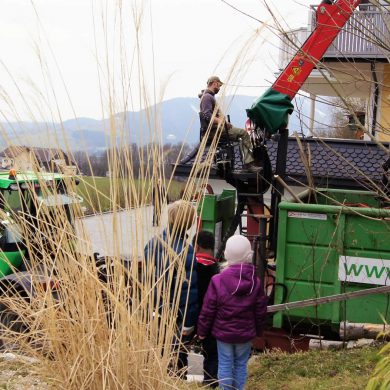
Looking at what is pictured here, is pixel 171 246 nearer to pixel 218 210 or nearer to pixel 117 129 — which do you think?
pixel 117 129

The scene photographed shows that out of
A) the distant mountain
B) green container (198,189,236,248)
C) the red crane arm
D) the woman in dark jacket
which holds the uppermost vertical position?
the red crane arm

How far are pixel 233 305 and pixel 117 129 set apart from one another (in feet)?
7.55

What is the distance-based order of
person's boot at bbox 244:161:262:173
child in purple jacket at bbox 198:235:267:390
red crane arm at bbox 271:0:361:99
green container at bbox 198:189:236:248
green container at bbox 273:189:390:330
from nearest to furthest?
child in purple jacket at bbox 198:235:267:390 → green container at bbox 273:189:390:330 → red crane arm at bbox 271:0:361:99 → person's boot at bbox 244:161:262:173 → green container at bbox 198:189:236:248

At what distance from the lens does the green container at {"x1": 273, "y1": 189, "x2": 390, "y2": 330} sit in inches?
229

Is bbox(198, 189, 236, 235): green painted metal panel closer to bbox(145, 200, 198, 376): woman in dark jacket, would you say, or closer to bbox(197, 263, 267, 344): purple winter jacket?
bbox(197, 263, 267, 344): purple winter jacket

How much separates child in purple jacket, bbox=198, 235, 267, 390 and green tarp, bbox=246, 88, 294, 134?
2.14m

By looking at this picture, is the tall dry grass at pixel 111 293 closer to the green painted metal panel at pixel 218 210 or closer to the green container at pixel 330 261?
the green container at pixel 330 261

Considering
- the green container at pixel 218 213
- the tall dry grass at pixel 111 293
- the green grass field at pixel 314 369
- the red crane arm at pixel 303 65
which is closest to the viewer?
the tall dry grass at pixel 111 293

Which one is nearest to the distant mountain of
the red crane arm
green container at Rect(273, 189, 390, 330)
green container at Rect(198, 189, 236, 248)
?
green container at Rect(273, 189, 390, 330)

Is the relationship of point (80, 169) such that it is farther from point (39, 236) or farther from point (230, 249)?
point (230, 249)

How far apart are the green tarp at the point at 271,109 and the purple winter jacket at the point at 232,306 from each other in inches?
87.8

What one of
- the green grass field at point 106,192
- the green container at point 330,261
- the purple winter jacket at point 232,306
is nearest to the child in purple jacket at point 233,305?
the purple winter jacket at point 232,306

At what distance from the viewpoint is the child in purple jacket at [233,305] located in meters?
4.77

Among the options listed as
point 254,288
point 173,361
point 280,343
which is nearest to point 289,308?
point 280,343
